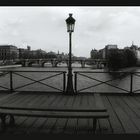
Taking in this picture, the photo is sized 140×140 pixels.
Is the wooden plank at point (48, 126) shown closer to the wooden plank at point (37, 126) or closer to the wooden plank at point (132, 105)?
the wooden plank at point (37, 126)

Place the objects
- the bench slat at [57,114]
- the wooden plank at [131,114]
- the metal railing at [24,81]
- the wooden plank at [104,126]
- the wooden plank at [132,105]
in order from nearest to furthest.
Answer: the bench slat at [57,114], the wooden plank at [104,126], the wooden plank at [131,114], the wooden plank at [132,105], the metal railing at [24,81]

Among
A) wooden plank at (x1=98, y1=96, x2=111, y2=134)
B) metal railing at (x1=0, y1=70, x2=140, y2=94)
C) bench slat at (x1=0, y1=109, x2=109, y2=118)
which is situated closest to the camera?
bench slat at (x1=0, y1=109, x2=109, y2=118)

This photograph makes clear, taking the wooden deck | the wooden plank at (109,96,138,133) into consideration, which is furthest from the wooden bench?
the wooden plank at (109,96,138,133)

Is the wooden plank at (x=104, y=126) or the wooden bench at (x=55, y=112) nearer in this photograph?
the wooden bench at (x=55, y=112)

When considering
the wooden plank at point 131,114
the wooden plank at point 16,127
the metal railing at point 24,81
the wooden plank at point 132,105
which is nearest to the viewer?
the wooden plank at point 16,127

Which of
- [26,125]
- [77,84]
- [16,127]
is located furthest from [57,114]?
[77,84]

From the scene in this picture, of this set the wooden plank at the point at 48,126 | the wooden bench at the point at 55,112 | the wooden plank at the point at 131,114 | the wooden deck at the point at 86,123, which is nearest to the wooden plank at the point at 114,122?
the wooden deck at the point at 86,123

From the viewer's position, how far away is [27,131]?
460cm

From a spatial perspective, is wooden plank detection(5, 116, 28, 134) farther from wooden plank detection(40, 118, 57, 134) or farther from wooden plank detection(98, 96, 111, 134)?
wooden plank detection(98, 96, 111, 134)

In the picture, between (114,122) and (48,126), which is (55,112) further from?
(114,122)

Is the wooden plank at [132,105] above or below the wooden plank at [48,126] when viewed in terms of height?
above
